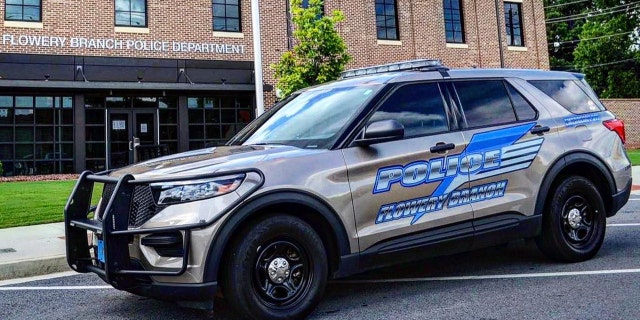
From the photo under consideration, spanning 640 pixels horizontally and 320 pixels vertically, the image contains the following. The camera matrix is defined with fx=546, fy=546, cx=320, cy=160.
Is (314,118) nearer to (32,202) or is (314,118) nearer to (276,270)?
(276,270)

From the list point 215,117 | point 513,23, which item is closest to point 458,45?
point 513,23

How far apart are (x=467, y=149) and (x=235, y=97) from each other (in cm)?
1627

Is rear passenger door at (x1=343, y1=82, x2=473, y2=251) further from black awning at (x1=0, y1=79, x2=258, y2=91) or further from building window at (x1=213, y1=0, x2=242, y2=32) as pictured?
building window at (x1=213, y1=0, x2=242, y2=32)

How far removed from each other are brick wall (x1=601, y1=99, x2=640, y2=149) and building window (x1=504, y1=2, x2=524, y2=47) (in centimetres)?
754

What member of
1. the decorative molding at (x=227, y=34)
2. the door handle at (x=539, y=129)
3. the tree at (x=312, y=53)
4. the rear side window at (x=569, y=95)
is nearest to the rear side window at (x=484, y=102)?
the door handle at (x=539, y=129)

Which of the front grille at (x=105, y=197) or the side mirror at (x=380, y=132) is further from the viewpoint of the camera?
the side mirror at (x=380, y=132)

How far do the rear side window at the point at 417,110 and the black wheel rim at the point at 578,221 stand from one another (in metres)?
1.70

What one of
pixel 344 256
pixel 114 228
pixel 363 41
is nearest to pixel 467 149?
pixel 344 256

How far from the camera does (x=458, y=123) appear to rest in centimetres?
484

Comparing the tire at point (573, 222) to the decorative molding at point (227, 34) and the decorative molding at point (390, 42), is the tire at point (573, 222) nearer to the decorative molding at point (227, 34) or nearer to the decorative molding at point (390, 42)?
the decorative molding at point (227, 34)

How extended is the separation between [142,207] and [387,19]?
21.3m

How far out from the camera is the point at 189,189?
363 cm

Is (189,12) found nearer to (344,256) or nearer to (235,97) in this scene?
(235,97)

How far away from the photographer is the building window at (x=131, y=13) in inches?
741
